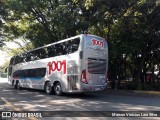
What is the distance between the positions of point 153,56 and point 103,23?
246 inches

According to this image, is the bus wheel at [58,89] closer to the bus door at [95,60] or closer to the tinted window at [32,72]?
the tinted window at [32,72]

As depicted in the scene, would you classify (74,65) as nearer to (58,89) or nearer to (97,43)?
(97,43)

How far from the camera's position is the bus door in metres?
15.2

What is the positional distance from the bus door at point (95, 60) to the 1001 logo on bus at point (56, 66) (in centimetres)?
201

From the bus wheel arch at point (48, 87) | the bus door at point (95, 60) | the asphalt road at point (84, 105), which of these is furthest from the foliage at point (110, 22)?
the asphalt road at point (84, 105)

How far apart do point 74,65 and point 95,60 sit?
4.30 ft

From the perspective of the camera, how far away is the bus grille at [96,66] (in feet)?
50.4

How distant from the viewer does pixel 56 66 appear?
17.5m

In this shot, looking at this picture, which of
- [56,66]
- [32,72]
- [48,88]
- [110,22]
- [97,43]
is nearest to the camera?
[97,43]

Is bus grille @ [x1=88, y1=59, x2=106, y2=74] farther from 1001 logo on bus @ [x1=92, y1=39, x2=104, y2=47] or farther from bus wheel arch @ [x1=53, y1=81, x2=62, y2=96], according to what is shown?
bus wheel arch @ [x1=53, y1=81, x2=62, y2=96]

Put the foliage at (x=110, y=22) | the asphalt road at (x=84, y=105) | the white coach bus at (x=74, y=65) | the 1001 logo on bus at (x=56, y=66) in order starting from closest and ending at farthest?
the asphalt road at (x=84, y=105) → the white coach bus at (x=74, y=65) → the 1001 logo on bus at (x=56, y=66) → the foliage at (x=110, y=22)

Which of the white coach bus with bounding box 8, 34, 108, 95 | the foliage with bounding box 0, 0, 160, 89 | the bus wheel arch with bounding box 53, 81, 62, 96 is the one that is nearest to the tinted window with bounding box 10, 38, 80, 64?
the white coach bus with bounding box 8, 34, 108, 95

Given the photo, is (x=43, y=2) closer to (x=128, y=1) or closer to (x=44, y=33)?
(x=44, y=33)

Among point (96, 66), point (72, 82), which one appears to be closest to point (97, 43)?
point (96, 66)
